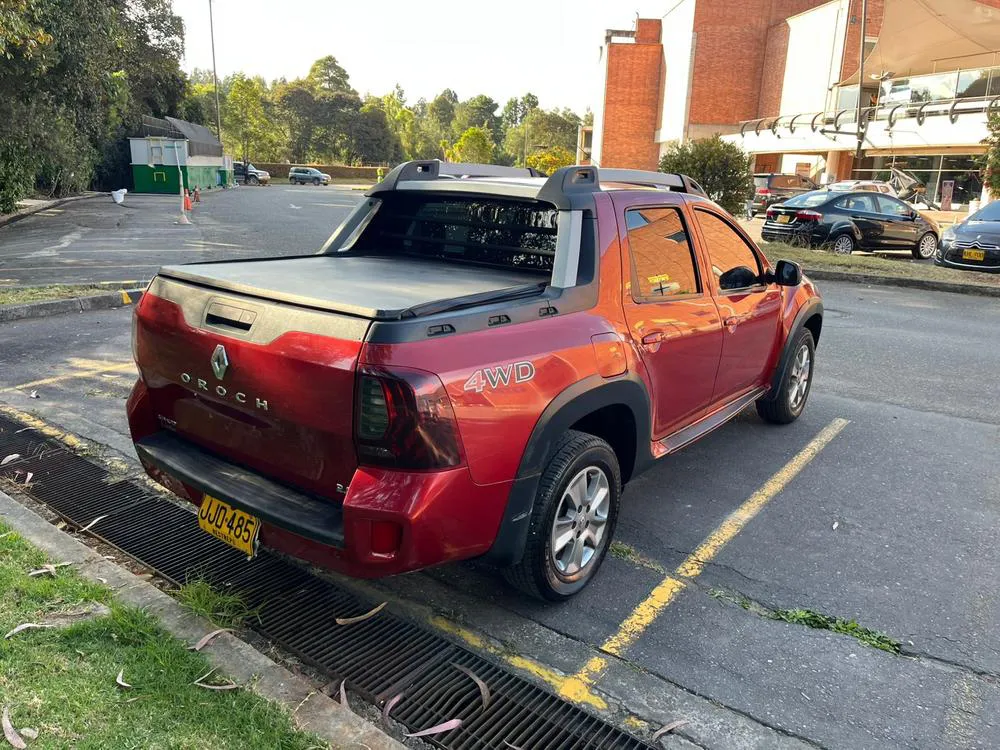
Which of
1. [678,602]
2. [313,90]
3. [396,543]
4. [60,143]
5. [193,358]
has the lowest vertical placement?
[678,602]

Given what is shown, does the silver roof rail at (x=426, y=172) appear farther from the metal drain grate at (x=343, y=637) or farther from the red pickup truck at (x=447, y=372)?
the metal drain grate at (x=343, y=637)

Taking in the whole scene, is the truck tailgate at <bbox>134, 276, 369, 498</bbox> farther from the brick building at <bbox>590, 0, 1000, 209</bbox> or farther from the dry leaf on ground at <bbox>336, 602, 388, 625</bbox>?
the brick building at <bbox>590, 0, 1000, 209</bbox>

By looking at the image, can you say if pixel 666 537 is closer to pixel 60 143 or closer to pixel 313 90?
pixel 60 143

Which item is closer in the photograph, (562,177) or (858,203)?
(562,177)

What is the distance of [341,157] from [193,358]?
300 ft

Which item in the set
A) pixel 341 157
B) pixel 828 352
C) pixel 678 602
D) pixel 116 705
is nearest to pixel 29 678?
pixel 116 705

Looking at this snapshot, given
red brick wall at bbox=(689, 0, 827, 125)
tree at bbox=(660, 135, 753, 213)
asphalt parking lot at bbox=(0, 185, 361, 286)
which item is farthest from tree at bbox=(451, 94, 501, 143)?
tree at bbox=(660, 135, 753, 213)

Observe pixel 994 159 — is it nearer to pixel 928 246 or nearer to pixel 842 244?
pixel 928 246

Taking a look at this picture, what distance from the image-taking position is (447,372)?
2.60m

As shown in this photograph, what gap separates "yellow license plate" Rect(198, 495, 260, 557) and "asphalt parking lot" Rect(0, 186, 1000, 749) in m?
0.80

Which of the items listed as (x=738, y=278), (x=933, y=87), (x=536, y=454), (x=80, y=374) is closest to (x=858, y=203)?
(x=738, y=278)

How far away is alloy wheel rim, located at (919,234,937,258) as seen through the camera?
17172 millimetres

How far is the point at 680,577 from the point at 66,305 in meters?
8.10

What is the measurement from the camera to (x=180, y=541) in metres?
3.81
